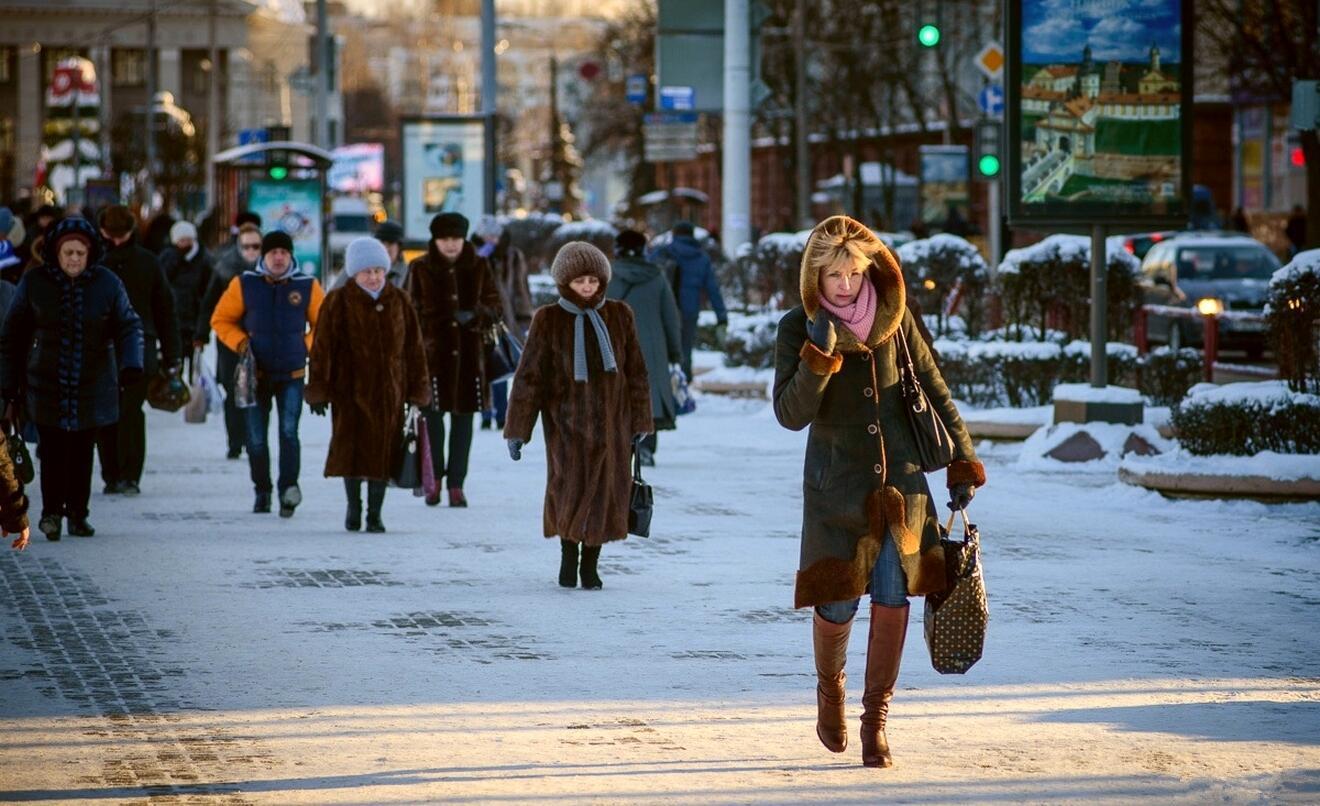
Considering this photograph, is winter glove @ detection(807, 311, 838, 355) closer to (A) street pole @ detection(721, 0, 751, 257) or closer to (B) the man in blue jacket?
(B) the man in blue jacket

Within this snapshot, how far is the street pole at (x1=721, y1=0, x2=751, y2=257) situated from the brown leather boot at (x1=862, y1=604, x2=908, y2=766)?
2062 cm

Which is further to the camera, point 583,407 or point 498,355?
point 498,355

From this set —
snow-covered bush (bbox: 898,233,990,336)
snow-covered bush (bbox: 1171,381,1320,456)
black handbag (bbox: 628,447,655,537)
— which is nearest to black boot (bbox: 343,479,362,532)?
black handbag (bbox: 628,447,655,537)

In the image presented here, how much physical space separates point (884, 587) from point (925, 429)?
0.46m

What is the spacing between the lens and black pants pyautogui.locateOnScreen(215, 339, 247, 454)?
51.1ft

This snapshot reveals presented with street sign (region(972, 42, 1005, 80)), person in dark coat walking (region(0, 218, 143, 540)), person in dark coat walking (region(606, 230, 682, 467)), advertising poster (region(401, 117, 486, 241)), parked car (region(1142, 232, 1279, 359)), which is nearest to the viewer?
person in dark coat walking (region(0, 218, 143, 540))

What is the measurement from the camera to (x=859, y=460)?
6895 mm

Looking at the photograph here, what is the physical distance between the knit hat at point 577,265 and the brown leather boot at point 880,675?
3.97m

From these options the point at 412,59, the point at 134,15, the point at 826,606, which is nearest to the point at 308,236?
the point at 826,606

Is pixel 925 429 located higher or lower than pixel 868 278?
lower

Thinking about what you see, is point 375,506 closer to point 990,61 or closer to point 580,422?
point 580,422

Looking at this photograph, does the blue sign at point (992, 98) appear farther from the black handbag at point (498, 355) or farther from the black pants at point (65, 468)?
the black pants at point (65, 468)

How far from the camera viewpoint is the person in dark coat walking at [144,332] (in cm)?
1464

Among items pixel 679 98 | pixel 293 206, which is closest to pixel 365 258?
pixel 679 98
